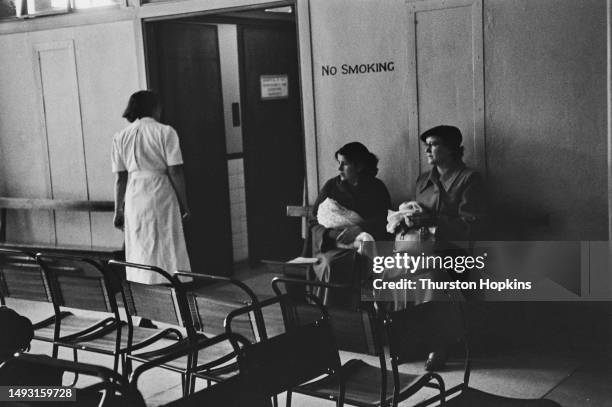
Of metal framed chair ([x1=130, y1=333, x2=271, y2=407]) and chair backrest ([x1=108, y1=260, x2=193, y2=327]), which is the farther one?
chair backrest ([x1=108, y1=260, x2=193, y2=327])

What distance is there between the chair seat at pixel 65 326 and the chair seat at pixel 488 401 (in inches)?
85.3

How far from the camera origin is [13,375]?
9.66 ft

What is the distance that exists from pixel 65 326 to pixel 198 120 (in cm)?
316

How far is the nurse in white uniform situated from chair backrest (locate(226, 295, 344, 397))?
9.24 feet

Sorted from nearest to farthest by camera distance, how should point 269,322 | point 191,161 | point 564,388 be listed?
point 564,388 < point 269,322 < point 191,161

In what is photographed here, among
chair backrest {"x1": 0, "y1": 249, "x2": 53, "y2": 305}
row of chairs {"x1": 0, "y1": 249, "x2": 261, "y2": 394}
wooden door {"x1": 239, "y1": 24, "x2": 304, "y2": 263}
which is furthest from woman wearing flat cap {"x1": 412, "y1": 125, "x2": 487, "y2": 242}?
wooden door {"x1": 239, "y1": 24, "x2": 304, "y2": 263}

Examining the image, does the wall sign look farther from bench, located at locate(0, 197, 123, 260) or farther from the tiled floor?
the tiled floor

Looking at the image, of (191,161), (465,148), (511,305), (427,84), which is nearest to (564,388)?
(511,305)

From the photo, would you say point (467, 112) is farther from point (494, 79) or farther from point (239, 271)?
point (239, 271)

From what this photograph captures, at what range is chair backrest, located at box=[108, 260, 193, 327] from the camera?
4.11m

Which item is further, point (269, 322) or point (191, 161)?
point (191, 161)

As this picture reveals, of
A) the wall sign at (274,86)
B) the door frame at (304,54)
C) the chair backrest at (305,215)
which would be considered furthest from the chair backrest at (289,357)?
the wall sign at (274,86)

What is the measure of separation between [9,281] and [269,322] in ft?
6.28

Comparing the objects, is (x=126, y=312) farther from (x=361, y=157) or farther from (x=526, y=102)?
(x=526, y=102)
